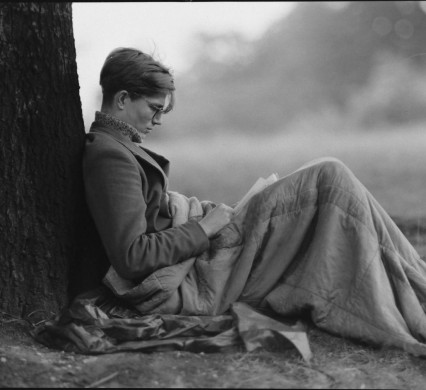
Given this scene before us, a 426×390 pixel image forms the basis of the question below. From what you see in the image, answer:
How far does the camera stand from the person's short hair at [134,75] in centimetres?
318

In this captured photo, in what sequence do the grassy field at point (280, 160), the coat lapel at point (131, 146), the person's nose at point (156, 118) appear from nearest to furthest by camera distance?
the coat lapel at point (131, 146), the person's nose at point (156, 118), the grassy field at point (280, 160)

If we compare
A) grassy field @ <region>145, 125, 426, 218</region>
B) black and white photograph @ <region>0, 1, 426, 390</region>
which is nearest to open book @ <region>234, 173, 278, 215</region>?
black and white photograph @ <region>0, 1, 426, 390</region>

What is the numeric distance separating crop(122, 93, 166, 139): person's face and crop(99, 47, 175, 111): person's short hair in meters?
0.02

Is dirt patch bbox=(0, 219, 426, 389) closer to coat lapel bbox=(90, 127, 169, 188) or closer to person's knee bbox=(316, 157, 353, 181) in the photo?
person's knee bbox=(316, 157, 353, 181)

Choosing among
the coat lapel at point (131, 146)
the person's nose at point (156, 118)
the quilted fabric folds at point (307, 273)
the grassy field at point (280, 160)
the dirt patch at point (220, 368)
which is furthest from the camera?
the grassy field at point (280, 160)

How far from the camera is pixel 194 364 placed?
262 cm

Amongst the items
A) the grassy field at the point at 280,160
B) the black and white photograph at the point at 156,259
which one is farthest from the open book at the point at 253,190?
the grassy field at the point at 280,160

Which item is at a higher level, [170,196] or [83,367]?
[170,196]

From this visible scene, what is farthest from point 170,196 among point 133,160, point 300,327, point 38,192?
point 300,327

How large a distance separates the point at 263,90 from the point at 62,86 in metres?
4.88

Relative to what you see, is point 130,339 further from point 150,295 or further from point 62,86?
point 62,86

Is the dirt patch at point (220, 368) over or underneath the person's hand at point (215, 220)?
underneath

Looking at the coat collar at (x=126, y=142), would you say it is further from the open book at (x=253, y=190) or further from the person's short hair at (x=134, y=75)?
the open book at (x=253, y=190)

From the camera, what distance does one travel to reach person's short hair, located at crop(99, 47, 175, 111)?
3184 millimetres
